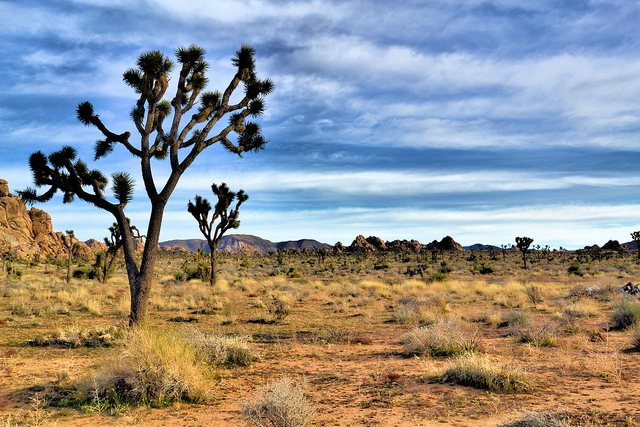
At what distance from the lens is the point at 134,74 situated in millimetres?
10578

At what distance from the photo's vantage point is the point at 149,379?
616 cm

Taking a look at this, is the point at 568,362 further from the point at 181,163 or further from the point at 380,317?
the point at 181,163

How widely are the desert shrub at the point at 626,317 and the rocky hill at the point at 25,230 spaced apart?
3450 inches

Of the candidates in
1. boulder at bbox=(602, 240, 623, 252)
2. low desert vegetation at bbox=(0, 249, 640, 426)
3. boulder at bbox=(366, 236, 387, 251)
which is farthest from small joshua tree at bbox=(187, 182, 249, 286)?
boulder at bbox=(366, 236, 387, 251)

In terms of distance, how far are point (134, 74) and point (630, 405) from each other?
12.6 meters

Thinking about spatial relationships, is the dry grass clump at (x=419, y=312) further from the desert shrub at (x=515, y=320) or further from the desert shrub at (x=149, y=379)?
the desert shrub at (x=149, y=379)

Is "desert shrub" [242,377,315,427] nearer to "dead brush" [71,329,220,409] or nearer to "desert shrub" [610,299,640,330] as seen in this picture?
"dead brush" [71,329,220,409]

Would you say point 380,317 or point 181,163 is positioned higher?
point 181,163

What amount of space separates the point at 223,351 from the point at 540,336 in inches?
318

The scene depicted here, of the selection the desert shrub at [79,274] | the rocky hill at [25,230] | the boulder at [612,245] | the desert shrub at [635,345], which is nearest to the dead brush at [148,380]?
the desert shrub at [635,345]

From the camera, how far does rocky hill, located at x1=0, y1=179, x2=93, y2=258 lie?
81.9 metres

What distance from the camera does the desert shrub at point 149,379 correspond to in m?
6.11

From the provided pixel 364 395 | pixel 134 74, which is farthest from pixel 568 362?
pixel 134 74

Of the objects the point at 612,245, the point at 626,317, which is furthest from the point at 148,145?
the point at 612,245
